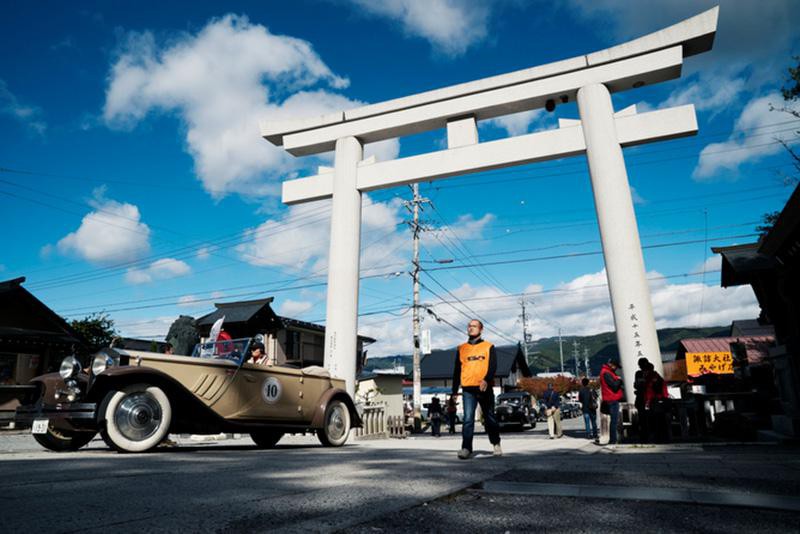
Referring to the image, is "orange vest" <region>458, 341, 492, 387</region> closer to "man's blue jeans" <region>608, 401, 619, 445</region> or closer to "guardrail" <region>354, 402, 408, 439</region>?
"man's blue jeans" <region>608, 401, 619, 445</region>

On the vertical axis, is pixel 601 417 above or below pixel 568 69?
below

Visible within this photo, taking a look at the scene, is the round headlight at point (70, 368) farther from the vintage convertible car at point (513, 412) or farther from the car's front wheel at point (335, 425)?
the vintage convertible car at point (513, 412)

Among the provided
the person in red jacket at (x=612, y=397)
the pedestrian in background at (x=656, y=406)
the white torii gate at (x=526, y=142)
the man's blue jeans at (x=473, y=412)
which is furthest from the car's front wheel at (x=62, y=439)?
the pedestrian in background at (x=656, y=406)

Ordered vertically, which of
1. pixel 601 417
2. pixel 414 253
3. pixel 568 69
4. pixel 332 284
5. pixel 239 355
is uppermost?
pixel 414 253

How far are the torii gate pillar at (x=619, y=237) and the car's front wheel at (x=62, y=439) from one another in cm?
823

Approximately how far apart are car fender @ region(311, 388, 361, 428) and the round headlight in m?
2.99

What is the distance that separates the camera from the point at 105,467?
11.7 ft

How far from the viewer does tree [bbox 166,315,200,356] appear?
8.08 meters

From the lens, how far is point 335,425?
296 inches

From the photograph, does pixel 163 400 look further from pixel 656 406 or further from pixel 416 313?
pixel 416 313

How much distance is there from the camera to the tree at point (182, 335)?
318 inches

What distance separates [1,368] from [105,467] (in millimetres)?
17290

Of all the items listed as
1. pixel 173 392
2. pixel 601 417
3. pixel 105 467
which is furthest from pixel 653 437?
pixel 105 467

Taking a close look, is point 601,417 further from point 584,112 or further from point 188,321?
point 188,321
